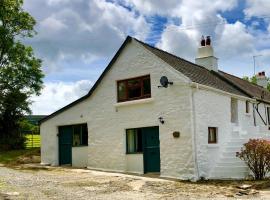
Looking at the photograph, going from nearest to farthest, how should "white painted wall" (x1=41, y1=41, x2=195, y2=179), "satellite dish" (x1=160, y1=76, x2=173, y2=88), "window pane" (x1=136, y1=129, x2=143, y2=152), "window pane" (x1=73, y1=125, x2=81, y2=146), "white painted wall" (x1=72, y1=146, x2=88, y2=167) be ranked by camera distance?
"white painted wall" (x1=41, y1=41, x2=195, y2=179) < "satellite dish" (x1=160, y1=76, x2=173, y2=88) < "window pane" (x1=136, y1=129, x2=143, y2=152) < "white painted wall" (x1=72, y1=146, x2=88, y2=167) < "window pane" (x1=73, y1=125, x2=81, y2=146)

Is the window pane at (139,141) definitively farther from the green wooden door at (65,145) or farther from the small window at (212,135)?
the green wooden door at (65,145)

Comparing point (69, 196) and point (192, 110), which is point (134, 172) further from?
point (69, 196)

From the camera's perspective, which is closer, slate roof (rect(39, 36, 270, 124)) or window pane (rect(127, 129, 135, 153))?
slate roof (rect(39, 36, 270, 124))

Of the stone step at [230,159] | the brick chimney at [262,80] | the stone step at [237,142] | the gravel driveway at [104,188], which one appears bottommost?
the gravel driveway at [104,188]

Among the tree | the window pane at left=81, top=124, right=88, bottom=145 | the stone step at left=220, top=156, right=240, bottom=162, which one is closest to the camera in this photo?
the stone step at left=220, top=156, right=240, bottom=162

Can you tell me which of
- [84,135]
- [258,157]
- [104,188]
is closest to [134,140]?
[84,135]

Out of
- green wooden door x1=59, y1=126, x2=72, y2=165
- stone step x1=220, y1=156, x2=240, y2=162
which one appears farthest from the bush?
green wooden door x1=59, y1=126, x2=72, y2=165

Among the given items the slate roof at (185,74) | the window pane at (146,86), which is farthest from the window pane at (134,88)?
the slate roof at (185,74)

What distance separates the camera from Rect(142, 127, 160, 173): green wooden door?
19.9m

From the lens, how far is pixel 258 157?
1794cm

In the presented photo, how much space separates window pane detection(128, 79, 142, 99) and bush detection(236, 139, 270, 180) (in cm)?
611

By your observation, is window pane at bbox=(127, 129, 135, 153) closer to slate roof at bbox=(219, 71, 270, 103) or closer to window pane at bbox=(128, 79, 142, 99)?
window pane at bbox=(128, 79, 142, 99)

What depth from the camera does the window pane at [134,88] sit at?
20969 millimetres

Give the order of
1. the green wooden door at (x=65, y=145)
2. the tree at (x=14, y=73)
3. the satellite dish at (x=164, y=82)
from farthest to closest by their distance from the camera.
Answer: the tree at (x=14, y=73)
the green wooden door at (x=65, y=145)
the satellite dish at (x=164, y=82)
